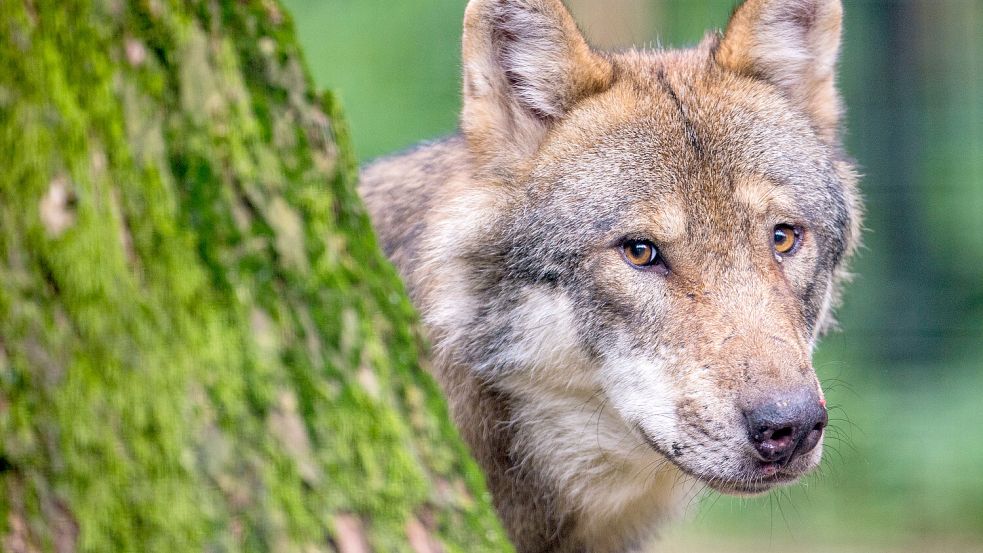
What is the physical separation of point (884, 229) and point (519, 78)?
17.7ft

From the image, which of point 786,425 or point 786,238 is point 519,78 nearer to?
point 786,238

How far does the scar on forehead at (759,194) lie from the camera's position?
3.44 metres

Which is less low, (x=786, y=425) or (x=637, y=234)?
(x=637, y=234)

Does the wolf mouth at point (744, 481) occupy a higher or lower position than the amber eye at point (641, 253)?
lower

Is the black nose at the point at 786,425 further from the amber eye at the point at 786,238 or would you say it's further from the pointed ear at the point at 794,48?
the pointed ear at the point at 794,48

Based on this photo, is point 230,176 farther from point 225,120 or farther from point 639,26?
point 639,26

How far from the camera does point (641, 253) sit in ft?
11.2

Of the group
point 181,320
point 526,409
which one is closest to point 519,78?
point 526,409

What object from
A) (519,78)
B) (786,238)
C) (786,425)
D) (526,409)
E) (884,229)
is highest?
(519,78)

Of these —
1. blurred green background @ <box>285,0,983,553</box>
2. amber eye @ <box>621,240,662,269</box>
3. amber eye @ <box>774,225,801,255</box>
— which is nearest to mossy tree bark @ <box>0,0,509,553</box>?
amber eye @ <box>621,240,662,269</box>

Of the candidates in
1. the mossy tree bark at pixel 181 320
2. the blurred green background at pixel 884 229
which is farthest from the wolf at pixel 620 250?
the blurred green background at pixel 884 229

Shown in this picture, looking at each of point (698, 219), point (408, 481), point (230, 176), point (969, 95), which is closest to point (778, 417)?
point (698, 219)

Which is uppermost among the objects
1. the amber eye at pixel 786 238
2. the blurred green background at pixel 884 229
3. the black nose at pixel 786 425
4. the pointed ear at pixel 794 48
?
the pointed ear at pixel 794 48

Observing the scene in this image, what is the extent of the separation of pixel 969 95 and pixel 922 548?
3.52 metres
